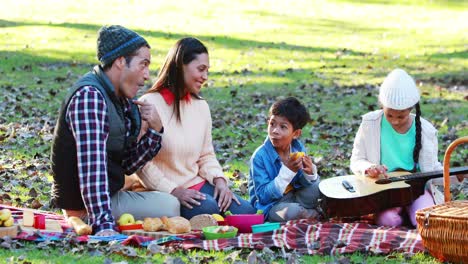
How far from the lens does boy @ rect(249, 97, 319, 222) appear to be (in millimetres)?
7641

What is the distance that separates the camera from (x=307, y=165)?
25.2ft

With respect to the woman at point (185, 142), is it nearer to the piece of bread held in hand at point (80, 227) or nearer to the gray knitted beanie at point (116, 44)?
the gray knitted beanie at point (116, 44)

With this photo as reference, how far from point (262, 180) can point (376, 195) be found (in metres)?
0.95

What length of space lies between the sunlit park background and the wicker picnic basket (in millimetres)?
2755

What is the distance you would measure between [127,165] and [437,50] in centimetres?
1573

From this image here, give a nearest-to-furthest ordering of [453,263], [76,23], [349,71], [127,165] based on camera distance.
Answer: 1. [453,263]
2. [127,165]
3. [349,71]
4. [76,23]

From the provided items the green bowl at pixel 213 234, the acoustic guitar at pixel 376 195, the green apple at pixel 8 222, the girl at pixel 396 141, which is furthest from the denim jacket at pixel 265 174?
the green apple at pixel 8 222

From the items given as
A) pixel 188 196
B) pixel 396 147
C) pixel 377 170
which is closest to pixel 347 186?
pixel 377 170

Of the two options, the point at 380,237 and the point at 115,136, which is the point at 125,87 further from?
the point at 380,237

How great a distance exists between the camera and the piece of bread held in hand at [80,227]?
662 cm

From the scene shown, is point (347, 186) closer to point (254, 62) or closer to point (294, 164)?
point (294, 164)

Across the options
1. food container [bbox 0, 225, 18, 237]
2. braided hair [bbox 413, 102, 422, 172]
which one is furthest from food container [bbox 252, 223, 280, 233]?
food container [bbox 0, 225, 18, 237]

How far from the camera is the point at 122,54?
22.9 ft

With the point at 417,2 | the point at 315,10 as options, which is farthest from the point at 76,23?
the point at 417,2
